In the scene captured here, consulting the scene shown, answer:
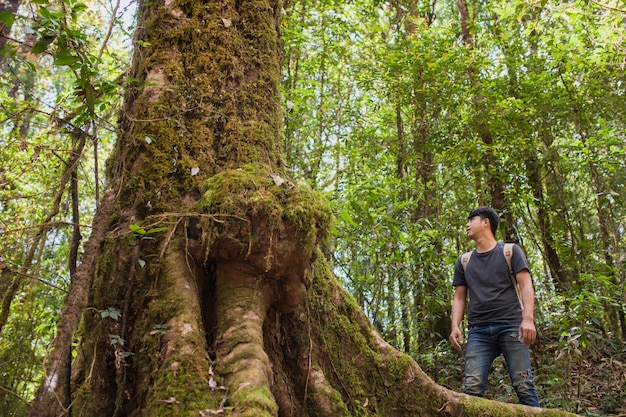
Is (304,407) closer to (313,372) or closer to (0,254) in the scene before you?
(313,372)

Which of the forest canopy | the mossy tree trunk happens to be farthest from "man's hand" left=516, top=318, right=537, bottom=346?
the forest canopy

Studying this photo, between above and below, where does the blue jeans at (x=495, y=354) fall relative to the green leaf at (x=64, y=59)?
below

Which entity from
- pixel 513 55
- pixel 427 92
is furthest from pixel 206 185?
pixel 513 55

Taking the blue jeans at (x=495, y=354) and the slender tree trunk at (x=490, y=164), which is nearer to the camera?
the blue jeans at (x=495, y=354)

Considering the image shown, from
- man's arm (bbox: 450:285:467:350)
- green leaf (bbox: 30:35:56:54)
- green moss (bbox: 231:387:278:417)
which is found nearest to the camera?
green moss (bbox: 231:387:278:417)

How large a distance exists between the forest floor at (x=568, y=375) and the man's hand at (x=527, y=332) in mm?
1473

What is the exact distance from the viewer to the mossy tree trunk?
102 inches

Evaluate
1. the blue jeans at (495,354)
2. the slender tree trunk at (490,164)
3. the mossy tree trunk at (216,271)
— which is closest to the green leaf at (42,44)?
the mossy tree trunk at (216,271)

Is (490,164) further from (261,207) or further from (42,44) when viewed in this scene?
(42,44)

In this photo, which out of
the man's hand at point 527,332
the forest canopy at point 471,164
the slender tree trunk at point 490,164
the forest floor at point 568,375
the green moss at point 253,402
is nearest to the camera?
the green moss at point 253,402

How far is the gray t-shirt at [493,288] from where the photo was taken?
432 cm

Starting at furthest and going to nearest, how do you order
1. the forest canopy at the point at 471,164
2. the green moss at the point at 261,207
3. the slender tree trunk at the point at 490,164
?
1. the slender tree trunk at the point at 490,164
2. the forest canopy at the point at 471,164
3. the green moss at the point at 261,207

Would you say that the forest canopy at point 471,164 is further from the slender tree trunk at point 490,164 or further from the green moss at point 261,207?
the green moss at point 261,207

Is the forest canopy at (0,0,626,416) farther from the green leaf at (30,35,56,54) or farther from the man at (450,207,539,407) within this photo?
the green leaf at (30,35,56,54)
